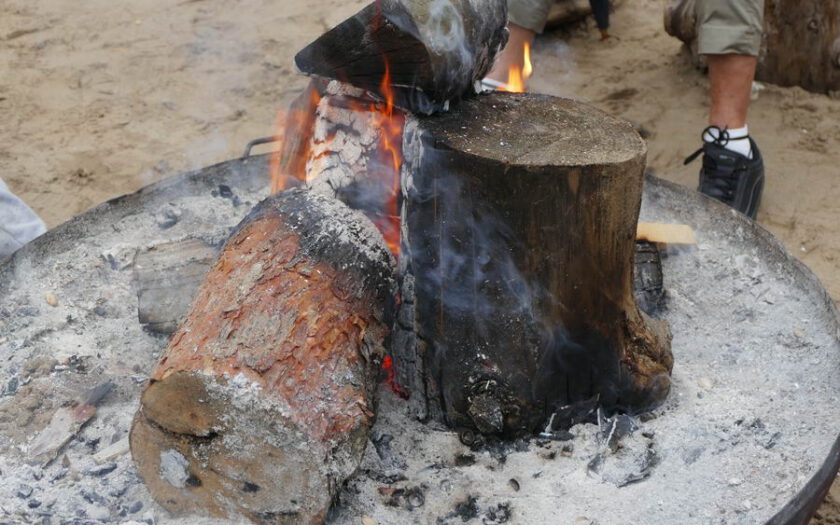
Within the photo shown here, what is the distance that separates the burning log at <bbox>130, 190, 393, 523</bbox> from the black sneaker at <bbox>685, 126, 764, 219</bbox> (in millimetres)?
2273

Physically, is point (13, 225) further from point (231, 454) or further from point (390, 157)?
point (231, 454)

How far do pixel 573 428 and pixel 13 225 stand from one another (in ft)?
6.84

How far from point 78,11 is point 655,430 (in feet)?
18.4

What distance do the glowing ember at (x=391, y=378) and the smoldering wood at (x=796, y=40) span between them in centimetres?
372

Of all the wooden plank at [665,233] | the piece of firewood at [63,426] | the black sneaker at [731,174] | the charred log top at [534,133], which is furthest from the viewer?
the black sneaker at [731,174]

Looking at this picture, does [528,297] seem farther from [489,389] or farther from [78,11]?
[78,11]

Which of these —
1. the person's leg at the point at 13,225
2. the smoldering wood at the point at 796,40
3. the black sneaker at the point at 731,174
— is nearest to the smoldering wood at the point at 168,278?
the person's leg at the point at 13,225

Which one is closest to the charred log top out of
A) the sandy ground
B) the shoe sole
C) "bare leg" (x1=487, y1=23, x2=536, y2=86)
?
"bare leg" (x1=487, y1=23, x2=536, y2=86)

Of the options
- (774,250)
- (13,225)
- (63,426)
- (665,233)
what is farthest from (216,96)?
(774,250)

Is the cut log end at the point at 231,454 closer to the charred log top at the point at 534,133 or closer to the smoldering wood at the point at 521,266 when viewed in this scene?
the smoldering wood at the point at 521,266

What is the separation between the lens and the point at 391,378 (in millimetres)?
2297

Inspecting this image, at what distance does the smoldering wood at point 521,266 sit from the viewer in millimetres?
1921

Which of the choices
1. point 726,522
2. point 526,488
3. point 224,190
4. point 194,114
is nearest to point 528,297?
point 526,488

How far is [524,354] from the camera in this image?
208 centimetres
